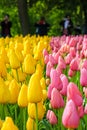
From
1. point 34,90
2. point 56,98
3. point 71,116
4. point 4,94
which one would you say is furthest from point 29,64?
point 71,116

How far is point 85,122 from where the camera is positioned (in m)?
2.96

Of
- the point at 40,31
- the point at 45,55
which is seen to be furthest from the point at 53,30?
the point at 45,55

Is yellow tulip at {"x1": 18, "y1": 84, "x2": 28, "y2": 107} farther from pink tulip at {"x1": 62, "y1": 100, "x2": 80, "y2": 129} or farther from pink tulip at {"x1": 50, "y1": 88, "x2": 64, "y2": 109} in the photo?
pink tulip at {"x1": 62, "y1": 100, "x2": 80, "y2": 129}

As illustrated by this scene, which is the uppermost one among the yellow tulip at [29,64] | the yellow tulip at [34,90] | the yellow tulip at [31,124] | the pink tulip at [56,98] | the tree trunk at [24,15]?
the yellow tulip at [34,90]

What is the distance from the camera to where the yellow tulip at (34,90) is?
2.29 meters

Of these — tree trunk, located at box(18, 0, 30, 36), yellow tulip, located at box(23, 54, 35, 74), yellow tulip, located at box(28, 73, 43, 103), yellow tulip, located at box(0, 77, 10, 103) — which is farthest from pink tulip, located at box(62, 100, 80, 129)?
tree trunk, located at box(18, 0, 30, 36)

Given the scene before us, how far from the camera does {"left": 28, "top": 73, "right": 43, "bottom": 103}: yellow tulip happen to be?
7.50ft

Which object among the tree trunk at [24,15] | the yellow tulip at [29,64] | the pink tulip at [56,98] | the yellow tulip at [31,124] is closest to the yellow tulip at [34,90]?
the pink tulip at [56,98]

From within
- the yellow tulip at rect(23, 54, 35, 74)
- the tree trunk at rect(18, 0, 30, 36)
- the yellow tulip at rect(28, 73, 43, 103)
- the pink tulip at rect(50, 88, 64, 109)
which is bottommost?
the tree trunk at rect(18, 0, 30, 36)

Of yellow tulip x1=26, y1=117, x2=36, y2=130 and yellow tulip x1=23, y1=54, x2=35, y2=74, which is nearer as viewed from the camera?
yellow tulip x1=26, y1=117, x2=36, y2=130

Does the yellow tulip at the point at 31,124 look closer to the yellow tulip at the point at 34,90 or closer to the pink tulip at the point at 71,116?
the yellow tulip at the point at 34,90

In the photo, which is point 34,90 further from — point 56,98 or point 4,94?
point 4,94

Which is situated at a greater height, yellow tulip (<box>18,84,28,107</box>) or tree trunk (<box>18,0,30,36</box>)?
yellow tulip (<box>18,84,28,107</box>)

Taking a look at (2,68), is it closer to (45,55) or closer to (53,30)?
(45,55)
